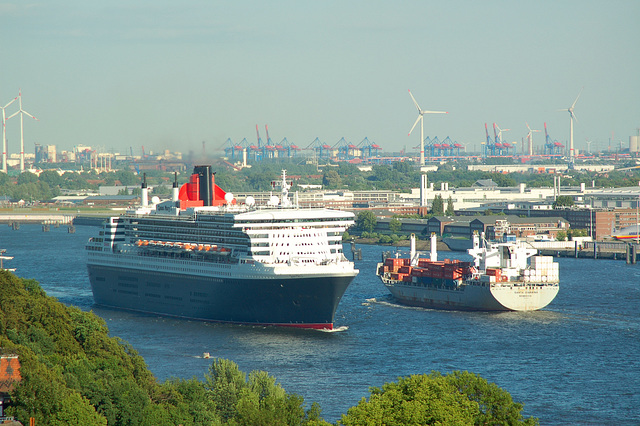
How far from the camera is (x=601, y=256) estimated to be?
5794 centimetres

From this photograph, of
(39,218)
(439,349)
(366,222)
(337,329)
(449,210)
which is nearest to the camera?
(439,349)

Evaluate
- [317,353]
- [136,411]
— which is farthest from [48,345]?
[317,353]

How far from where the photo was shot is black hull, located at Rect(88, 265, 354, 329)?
30188 millimetres

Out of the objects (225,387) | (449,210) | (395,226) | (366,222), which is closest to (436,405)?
(225,387)

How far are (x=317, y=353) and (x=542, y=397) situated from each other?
21.6 ft

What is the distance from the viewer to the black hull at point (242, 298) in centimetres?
3019

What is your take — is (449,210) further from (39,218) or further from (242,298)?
(242,298)

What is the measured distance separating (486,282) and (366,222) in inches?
1540

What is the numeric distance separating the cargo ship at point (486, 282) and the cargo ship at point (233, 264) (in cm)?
566

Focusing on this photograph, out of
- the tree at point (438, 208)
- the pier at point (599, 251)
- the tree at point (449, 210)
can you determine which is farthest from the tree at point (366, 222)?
the pier at point (599, 251)

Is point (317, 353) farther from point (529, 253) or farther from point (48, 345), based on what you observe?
point (529, 253)

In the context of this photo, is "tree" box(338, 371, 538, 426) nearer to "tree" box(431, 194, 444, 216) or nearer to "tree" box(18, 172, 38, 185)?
"tree" box(431, 194, 444, 216)

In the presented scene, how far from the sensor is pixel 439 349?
2794 cm

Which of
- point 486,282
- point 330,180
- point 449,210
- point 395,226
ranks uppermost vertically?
point 330,180
